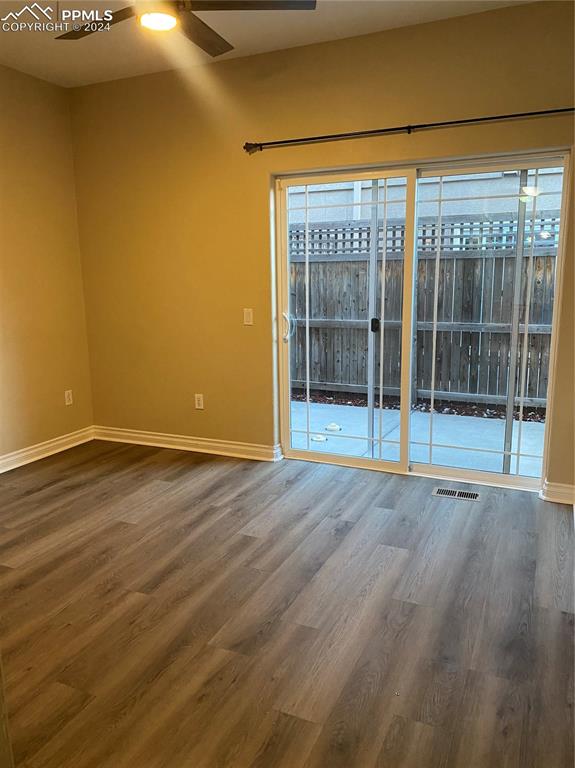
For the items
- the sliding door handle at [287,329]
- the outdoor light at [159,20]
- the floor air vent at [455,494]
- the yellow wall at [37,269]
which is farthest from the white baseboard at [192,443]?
the outdoor light at [159,20]

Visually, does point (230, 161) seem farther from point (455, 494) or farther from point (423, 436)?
point (455, 494)

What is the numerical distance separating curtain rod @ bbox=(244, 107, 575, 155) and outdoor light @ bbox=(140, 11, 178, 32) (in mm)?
1396

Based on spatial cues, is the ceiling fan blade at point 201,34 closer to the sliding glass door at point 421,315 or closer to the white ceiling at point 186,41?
the white ceiling at point 186,41

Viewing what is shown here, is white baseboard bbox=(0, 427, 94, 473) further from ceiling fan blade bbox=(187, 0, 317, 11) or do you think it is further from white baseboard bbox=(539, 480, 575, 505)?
white baseboard bbox=(539, 480, 575, 505)

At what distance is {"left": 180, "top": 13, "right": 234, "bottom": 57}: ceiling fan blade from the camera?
2426 millimetres

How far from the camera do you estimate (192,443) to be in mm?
4566

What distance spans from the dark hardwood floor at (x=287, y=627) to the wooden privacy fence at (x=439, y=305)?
797 mm

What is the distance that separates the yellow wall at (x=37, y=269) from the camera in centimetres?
406

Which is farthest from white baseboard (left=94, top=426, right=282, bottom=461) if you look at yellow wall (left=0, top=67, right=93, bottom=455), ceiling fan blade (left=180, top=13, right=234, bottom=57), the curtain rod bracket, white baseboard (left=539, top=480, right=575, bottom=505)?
ceiling fan blade (left=180, top=13, right=234, bottom=57)

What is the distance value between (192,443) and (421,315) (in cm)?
212

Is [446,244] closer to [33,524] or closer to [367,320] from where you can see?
[367,320]

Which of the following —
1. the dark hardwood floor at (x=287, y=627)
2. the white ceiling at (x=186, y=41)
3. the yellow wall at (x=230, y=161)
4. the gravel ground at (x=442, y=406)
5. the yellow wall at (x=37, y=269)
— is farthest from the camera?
the yellow wall at (x=37, y=269)

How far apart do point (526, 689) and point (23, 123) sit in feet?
15.3

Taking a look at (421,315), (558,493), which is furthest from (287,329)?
(558,493)
